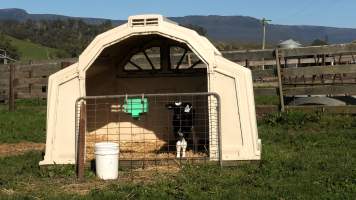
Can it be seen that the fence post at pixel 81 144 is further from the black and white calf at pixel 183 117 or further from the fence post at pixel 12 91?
the fence post at pixel 12 91

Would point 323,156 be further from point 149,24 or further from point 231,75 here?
point 149,24

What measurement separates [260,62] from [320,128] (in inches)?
244

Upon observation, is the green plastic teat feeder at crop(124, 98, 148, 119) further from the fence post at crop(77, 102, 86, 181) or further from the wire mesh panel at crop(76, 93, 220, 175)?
the fence post at crop(77, 102, 86, 181)

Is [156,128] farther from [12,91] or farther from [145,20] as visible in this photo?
[12,91]

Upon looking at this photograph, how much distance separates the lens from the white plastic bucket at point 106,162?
25.5 feet

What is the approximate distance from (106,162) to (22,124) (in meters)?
7.08

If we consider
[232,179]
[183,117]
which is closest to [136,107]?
[183,117]

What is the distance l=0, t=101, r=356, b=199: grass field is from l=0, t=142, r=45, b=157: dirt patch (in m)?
0.58

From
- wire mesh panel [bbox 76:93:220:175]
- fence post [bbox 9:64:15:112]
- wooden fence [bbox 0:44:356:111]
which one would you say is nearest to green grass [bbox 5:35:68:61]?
wooden fence [bbox 0:44:356:111]

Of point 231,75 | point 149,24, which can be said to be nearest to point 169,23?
point 149,24

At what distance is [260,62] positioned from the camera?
18.4m

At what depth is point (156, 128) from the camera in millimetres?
11422

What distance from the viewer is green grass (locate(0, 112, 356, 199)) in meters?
6.66

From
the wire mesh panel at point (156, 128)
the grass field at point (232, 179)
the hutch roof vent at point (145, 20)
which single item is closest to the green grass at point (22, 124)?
the wire mesh panel at point (156, 128)
